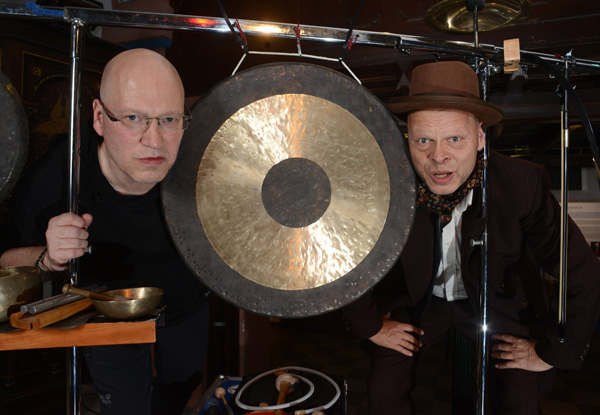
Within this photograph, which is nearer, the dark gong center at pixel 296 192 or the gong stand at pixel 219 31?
the gong stand at pixel 219 31

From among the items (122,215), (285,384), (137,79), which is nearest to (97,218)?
(122,215)

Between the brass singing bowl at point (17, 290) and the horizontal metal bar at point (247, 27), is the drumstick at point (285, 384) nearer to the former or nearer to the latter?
the brass singing bowl at point (17, 290)

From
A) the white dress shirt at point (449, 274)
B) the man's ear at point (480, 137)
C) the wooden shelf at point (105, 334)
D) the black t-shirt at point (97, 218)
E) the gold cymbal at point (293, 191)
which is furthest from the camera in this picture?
the white dress shirt at point (449, 274)

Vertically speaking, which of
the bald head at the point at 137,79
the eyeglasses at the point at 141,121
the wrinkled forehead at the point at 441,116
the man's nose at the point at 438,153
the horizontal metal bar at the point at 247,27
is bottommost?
the man's nose at the point at 438,153

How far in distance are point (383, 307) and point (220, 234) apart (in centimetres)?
94

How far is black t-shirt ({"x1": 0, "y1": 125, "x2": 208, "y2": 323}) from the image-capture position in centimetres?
144

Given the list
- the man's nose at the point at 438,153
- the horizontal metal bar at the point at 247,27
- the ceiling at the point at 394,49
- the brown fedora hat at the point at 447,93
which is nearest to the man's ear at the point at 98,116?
the horizontal metal bar at the point at 247,27

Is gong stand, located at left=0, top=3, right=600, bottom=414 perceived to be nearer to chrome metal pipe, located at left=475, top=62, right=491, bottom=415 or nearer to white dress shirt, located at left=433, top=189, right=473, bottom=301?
chrome metal pipe, located at left=475, top=62, right=491, bottom=415

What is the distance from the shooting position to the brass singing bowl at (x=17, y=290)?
1032 millimetres

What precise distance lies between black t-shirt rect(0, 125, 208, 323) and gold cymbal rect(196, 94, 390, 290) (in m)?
0.26

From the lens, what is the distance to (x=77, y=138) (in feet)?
4.15

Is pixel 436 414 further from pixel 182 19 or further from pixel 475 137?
pixel 182 19

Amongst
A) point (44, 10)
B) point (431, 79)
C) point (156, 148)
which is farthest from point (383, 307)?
point (44, 10)

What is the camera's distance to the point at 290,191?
137cm
